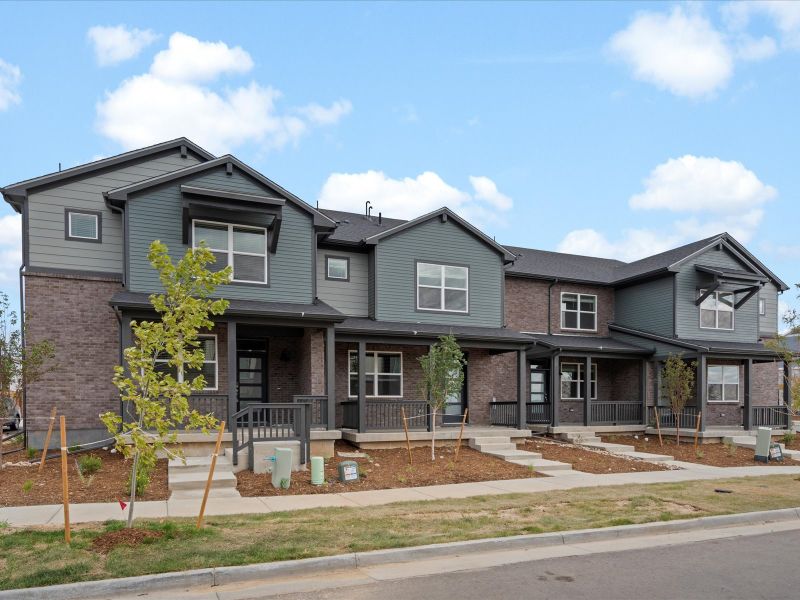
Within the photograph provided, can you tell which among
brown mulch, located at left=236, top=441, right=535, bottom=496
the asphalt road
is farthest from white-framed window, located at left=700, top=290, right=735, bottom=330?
the asphalt road

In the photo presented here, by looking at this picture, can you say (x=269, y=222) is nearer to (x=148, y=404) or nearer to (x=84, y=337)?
(x=84, y=337)

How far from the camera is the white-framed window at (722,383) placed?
24.9 m

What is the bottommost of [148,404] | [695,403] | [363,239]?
[695,403]

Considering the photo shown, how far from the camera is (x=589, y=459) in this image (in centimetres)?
1697

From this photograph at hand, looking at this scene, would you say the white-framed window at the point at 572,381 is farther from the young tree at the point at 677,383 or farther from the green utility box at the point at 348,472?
the green utility box at the point at 348,472

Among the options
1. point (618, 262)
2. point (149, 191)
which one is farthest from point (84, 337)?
point (618, 262)

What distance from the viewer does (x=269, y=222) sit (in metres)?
17.0

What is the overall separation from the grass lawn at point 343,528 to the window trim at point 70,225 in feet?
31.8

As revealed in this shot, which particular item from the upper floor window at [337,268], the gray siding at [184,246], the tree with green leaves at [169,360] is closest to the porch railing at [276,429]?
the gray siding at [184,246]

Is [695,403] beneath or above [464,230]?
beneath

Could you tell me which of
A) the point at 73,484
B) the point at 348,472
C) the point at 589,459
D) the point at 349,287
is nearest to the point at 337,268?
the point at 349,287

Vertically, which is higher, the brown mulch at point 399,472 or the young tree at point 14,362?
the young tree at point 14,362

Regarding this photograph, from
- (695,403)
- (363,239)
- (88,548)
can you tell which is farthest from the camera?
(695,403)

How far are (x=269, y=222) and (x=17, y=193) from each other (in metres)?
5.99
